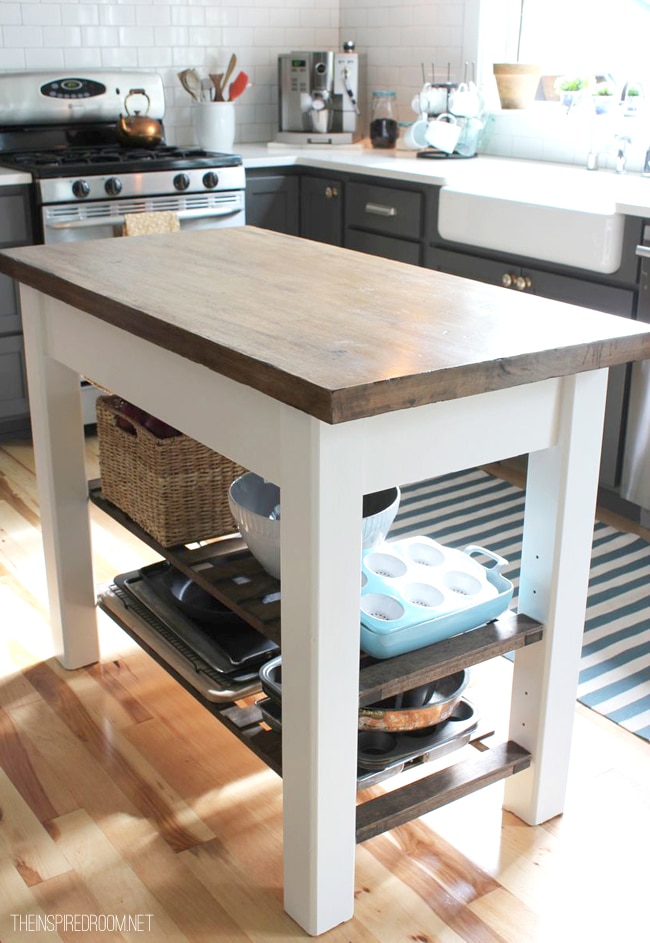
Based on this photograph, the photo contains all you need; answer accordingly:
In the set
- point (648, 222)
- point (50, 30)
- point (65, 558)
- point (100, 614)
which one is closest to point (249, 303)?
point (65, 558)

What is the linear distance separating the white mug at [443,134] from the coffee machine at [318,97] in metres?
0.64

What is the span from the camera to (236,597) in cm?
188

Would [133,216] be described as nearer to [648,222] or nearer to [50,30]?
[50,30]

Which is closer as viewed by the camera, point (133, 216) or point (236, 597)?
point (236, 597)

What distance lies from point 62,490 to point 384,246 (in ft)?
6.63

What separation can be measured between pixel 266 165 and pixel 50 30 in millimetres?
1017

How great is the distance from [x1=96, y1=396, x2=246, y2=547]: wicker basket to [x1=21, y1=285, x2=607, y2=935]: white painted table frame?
0.21 m

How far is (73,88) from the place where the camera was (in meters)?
4.18

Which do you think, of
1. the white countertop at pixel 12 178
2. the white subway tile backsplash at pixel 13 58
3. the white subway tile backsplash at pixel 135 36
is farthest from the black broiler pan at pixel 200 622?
the white subway tile backsplash at pixel 135 36

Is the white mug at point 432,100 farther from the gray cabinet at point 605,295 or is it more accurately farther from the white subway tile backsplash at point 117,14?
the white subway tile backsplash at point 117,14

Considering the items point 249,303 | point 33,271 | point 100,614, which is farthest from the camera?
point 100,614

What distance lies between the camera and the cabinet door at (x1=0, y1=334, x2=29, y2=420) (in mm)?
3748

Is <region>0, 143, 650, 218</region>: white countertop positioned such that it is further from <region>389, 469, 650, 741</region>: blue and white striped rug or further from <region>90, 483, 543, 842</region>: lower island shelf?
<region>90, 483, 543, 842</region>: lower island shelf

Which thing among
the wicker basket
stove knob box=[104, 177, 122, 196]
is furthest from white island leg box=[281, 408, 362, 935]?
stove knob box=[104, 177, 122, 196]
